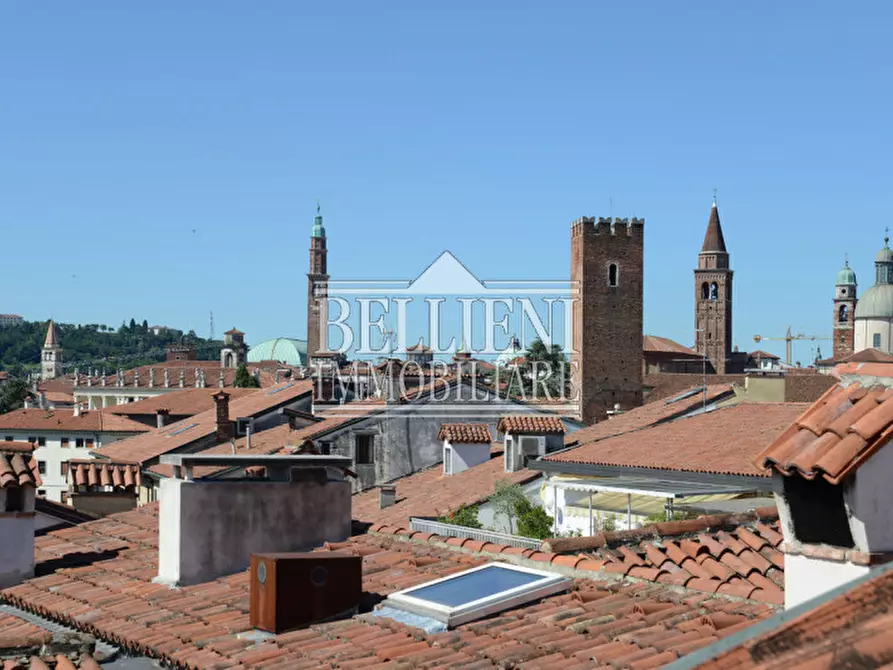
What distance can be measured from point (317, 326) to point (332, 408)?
353 feet

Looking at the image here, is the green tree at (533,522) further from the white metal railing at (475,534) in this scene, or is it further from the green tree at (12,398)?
the green tree at (12,398)

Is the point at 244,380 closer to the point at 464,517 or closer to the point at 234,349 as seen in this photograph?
the point at 234,349

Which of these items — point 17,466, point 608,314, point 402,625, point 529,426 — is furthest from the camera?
point 608,314

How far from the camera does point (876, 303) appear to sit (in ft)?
473

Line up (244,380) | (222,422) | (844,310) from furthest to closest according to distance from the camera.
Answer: (844,310) → (244,380) → (222,422)

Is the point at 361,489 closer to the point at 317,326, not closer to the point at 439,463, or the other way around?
the point at 439,463

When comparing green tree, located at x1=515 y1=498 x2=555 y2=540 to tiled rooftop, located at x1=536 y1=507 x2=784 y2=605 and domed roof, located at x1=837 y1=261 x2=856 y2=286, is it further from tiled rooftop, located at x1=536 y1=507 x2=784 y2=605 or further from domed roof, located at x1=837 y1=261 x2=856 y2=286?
domed roof, located at x1=837 y1=261 x2=856 y2=286

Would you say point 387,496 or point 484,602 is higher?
point 484,602

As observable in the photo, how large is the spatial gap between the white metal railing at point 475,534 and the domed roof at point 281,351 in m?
168

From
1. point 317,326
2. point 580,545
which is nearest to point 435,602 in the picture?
point 580,545

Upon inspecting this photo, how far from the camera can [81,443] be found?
65.2 m

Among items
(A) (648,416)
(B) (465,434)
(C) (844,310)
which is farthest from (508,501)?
(C) (844,310)

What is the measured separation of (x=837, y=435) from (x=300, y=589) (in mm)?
3552

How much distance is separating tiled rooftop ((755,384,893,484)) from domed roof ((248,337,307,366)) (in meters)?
173
